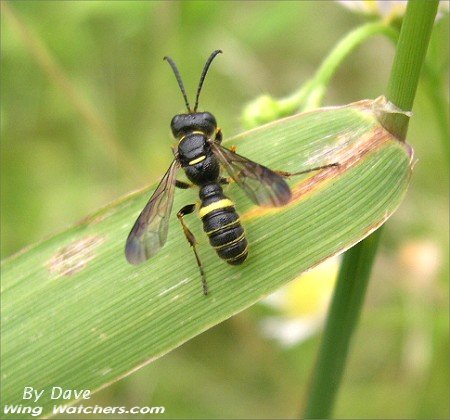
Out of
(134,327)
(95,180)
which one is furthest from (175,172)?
(95,180)

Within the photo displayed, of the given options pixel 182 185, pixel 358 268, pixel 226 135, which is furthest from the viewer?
pixel 226 135

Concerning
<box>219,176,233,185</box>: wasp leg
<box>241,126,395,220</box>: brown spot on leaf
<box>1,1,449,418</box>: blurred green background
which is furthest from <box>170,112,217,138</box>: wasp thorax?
<box>1,1,449,418</box>: blurred green background

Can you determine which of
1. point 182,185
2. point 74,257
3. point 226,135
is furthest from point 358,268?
point 226,135

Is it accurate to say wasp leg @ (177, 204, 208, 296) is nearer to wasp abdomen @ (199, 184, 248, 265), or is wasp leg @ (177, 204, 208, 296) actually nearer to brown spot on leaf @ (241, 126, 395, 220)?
wasp abdomen @ (199, 184, 248, 265)

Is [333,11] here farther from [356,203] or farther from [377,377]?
[356,203]

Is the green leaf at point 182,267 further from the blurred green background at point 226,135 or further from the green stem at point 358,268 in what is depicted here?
the blurred green background at point 226,135

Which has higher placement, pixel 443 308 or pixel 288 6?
pixel 288 6

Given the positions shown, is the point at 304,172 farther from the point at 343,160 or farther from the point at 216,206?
the point at 216,206
